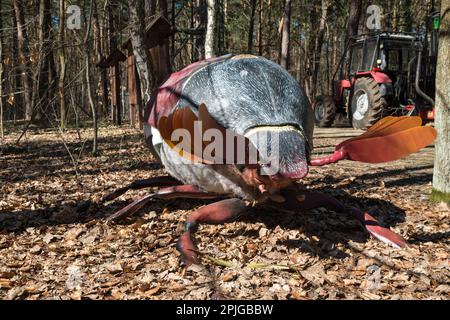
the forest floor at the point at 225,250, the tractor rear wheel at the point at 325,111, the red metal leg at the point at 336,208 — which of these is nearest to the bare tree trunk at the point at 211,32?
the forest floor at the point at 225,250

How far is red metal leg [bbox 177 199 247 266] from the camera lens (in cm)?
266

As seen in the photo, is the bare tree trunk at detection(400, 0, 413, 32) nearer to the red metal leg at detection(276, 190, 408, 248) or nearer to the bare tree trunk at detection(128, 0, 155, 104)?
the bare tree trunk at detection(128, 0, 155, 104)

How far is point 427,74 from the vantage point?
10.2m

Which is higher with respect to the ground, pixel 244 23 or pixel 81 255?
pixel 244 23

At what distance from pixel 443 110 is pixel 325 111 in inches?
372

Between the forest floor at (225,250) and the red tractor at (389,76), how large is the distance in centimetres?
587

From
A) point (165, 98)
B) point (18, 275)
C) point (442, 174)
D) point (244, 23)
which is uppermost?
point (244, 23)

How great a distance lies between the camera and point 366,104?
35.4 feet

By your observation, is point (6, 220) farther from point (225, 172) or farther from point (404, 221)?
point (404, 221)

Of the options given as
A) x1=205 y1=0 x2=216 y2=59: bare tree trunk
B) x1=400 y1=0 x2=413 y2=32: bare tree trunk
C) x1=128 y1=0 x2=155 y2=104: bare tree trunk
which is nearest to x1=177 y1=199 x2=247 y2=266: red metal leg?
x1=128 y1=0 x2=155 y2=104: bare tree trunk

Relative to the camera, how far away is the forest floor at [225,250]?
238cm

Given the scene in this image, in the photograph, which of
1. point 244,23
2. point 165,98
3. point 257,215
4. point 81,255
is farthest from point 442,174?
point 244,23

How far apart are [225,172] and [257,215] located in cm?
97

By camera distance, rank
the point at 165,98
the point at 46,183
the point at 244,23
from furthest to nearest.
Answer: the point at 244,23 → the point at 46,183 → the point at 165,98
